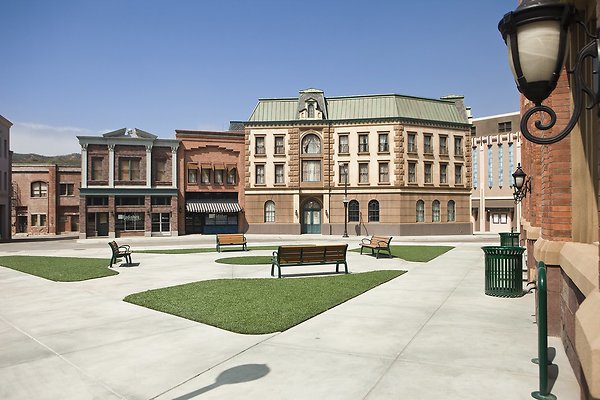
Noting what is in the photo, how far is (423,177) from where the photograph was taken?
45188 millimetres

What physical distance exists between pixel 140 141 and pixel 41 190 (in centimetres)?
1623

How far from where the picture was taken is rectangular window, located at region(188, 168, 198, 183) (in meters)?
46.6

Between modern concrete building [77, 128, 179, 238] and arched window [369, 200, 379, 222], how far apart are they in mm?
20107

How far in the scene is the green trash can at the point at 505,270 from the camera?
10688 millimetres

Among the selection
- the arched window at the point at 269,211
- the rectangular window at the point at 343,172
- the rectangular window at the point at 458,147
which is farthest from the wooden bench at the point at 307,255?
the rectangular window at the point at 458,147

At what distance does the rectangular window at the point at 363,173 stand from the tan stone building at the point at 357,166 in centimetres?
10

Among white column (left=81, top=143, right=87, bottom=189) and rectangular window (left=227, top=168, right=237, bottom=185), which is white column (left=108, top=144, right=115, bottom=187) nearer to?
white column (left=81, top=143, right=87, bottom=189)

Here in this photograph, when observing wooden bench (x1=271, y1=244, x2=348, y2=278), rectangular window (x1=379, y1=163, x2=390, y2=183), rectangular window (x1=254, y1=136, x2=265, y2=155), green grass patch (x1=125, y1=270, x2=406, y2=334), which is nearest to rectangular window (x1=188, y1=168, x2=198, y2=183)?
rectangular window (x1=254, y1=136, x2=265, y2=155)

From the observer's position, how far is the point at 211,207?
151ft

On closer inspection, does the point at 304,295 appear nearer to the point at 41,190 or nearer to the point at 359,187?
the point at 359,187

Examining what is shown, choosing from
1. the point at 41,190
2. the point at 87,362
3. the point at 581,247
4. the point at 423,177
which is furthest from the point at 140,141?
the point at 581,247

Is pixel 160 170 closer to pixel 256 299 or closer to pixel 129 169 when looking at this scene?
pixel 129 169

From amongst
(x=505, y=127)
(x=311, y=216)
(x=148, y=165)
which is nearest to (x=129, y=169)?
(x=148, y=165)

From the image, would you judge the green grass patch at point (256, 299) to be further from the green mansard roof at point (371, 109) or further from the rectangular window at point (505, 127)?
the rectangular window at point (505, 127)
